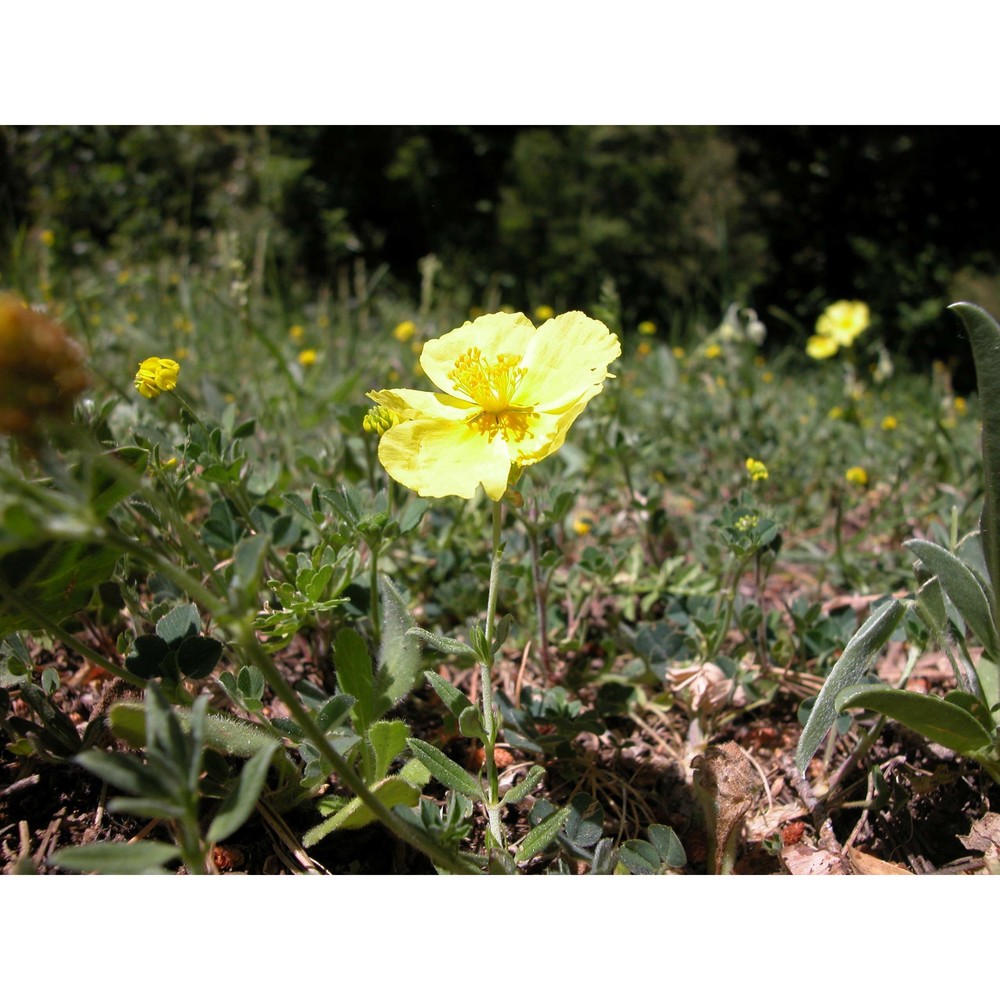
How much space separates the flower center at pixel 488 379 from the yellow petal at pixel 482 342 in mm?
44

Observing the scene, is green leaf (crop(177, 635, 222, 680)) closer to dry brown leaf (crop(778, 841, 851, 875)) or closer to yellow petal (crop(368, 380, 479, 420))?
yellow petal (crop(368, 380, 479, 420))

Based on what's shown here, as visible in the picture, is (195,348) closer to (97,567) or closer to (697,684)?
(97,567)

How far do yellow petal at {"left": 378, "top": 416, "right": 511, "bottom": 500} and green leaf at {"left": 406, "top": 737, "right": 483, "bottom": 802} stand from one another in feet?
1.41

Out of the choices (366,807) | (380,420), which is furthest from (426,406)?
(366,807)

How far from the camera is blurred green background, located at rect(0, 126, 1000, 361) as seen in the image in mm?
8164

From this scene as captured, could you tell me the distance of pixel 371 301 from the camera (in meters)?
7.12

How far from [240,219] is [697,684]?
8.38 m

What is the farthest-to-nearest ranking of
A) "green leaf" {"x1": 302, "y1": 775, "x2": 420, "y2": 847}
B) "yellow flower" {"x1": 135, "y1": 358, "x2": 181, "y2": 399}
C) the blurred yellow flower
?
"yellow flower" {"x1": 135, "y1": 358, "x2": 181, "y2": 399}, "green leaf" {"x1": 302, "y1": 775, "x2": 420, "y2": 847}, the blurred yellow flower

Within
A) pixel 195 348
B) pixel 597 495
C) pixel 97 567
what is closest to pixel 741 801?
pixel 97 567

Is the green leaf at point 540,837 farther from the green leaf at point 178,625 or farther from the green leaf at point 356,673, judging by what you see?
the green leaf at point 178,625

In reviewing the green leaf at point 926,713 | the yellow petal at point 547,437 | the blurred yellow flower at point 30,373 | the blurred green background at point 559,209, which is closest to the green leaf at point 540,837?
the green leaf at point 926,713

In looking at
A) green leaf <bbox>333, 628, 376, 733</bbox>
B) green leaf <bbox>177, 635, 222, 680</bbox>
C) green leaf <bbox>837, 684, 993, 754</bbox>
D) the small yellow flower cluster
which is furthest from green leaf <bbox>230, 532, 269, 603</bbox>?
the small yellow flower cluster

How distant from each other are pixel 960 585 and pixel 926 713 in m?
0.29

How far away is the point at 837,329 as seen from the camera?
5215mm
